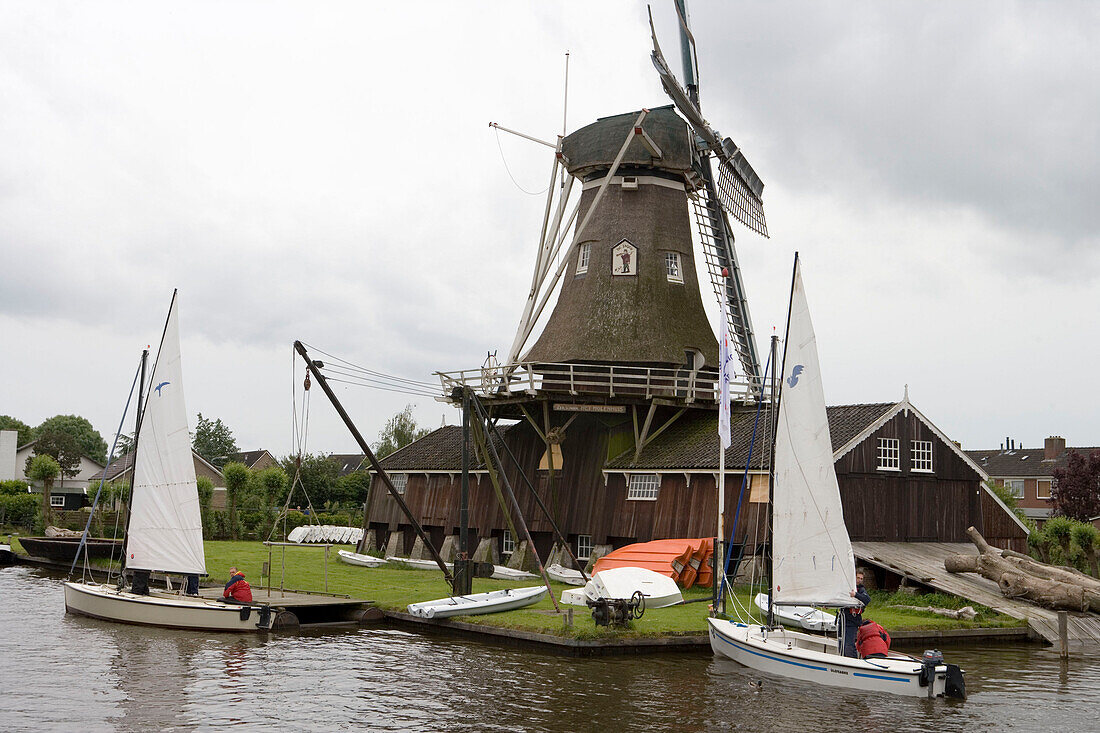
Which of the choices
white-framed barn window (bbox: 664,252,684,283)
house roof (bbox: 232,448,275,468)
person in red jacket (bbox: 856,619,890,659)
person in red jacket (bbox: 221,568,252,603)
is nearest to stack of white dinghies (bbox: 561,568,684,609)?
person in red jacket (bbox: 856,619,890,659)

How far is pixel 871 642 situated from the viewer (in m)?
22.2

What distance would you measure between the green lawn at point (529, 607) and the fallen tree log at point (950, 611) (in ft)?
0.50

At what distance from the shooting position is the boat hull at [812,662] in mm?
20844

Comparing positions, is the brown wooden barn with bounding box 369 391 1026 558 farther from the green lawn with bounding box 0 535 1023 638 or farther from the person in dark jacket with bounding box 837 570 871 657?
the person in dark jacket with bounding box 837 570 871 657

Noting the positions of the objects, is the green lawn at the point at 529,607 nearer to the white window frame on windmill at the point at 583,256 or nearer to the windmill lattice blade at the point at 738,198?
the white window frame on windmill at the point at 583,256

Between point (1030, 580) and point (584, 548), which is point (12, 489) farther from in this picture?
point (1030, 580)

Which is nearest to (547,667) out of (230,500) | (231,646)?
(231,646)

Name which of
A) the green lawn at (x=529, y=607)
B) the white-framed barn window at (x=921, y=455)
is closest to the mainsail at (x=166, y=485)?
the green lawn at (x=529, y=607)

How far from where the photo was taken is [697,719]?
1909 cm

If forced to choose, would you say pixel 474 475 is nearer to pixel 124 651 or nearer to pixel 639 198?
pixel 639 198

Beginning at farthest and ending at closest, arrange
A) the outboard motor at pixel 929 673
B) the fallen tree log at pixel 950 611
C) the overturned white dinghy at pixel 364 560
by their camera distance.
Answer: the overturned white dinghy at pixel 364 560
the fallen tree log at pixel 950 611
the outboard motor at pixel 929 673

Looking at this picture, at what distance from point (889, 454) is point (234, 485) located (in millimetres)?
41820

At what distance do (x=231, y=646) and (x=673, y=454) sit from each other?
57.9ft

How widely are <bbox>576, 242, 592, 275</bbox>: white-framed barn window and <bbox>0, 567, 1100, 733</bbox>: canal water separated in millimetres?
20155
